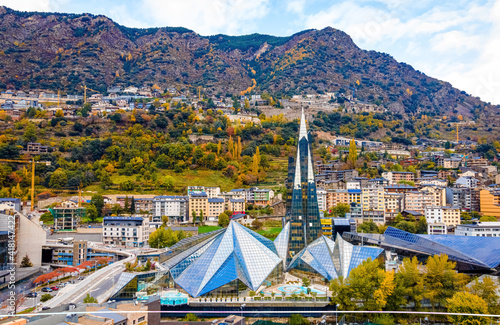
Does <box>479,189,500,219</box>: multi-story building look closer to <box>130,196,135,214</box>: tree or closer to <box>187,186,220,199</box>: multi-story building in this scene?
<box>187,186,220,199</box>: multi-story building

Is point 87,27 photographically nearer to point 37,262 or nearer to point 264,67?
point 264,67

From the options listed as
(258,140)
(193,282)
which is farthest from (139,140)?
(193,282)

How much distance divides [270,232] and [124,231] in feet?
53.0

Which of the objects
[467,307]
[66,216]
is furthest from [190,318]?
[66,216]

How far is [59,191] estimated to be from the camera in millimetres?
61344

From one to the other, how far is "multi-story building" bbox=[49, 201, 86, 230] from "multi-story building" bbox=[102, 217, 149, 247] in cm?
700

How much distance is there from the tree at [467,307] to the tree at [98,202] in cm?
4337

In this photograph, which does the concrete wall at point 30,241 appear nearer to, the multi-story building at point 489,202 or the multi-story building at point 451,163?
the multi-story building at point 489,202

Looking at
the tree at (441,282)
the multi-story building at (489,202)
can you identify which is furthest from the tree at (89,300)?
the multi-story building at (489,202)

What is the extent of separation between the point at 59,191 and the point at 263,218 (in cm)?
2818

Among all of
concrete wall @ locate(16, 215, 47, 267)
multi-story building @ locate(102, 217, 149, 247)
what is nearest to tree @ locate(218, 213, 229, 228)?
multi-story building @ locate(102, 217, 149, 247)

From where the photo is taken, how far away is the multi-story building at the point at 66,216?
52.8 metres

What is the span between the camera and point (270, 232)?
5159cm

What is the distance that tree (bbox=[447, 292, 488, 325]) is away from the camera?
22672 millimetres
